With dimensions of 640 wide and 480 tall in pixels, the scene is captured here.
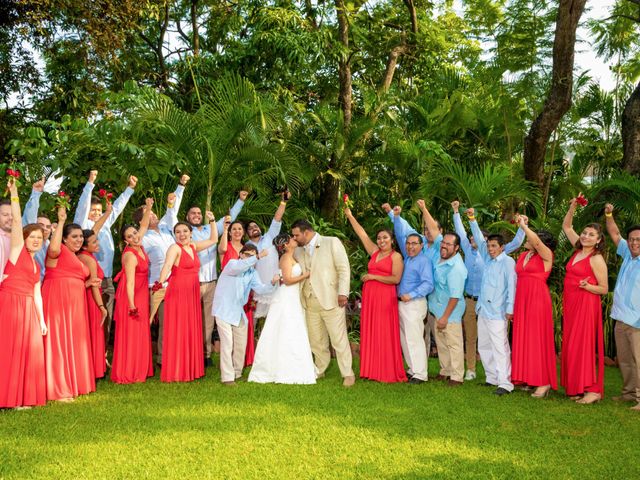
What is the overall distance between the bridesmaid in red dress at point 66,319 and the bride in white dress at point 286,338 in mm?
1922

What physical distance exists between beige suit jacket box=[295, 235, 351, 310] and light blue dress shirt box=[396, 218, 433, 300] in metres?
0.70

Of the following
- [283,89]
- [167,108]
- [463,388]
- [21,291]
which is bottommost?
[463,388]

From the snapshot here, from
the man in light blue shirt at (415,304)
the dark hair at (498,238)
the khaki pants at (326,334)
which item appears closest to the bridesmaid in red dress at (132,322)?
the khaki pants at (326,334)

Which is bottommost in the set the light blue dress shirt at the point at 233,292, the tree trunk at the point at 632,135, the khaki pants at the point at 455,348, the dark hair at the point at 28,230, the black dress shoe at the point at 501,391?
the black dress shoe at the point at 501,391

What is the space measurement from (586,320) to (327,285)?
114 inches

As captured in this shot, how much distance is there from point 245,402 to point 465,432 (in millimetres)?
2290

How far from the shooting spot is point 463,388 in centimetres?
824

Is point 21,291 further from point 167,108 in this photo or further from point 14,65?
point 14,65

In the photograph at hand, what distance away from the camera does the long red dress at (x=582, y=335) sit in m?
7.61

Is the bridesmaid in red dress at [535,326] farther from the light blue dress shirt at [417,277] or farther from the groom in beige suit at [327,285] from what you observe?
the groom in beige suit at [327,285]

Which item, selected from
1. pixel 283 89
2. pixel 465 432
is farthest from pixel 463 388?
pixel 283 89

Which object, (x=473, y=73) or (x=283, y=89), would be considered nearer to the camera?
(x=473, y=73)

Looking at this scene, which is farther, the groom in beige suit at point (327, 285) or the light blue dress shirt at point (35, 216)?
the groom in beige suit at point (327, 285)

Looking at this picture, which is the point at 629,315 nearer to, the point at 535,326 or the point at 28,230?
the point at 535,326
